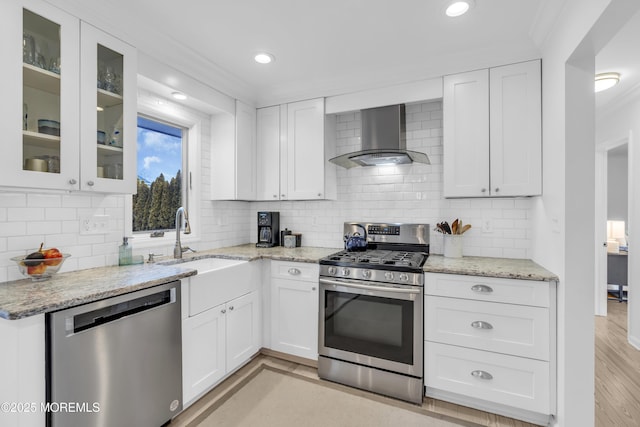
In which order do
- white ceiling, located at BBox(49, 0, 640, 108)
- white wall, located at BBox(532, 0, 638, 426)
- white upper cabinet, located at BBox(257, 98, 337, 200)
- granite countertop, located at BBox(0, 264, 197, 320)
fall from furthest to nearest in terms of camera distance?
white upper cabinet, located at BBox(257, 98, 337, 200) → white ceiling, located at BBox(49, 0, 640, 108) → white wall, located at BBox(532, 0, 638, 426) → granite countertop, located at BBox(0, 264, 197, 320)

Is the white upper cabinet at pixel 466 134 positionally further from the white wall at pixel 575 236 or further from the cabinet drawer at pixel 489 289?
the cabinet drawer at pixel 489 289

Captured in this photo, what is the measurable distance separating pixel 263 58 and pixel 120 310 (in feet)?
6.72

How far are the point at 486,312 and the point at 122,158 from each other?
254cm

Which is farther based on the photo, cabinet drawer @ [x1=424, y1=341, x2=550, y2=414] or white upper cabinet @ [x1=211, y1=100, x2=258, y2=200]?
white upper cabinet @ [x1=211, y1=100, x2=258, y2=200]

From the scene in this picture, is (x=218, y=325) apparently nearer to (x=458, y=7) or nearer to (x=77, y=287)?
(x=77, y=287)

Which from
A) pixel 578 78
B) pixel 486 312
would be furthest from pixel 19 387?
pixel 578 78

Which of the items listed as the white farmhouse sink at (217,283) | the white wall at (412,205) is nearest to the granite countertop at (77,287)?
the white farmhouse sink at (217,283)

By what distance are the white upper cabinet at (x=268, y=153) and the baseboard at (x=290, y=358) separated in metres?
1.45

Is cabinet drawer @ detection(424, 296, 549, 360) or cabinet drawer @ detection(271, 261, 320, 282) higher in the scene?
cabinet drawer @ detection(271, 261, 320, 282)

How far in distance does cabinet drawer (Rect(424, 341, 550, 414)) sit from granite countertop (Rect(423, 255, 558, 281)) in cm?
52

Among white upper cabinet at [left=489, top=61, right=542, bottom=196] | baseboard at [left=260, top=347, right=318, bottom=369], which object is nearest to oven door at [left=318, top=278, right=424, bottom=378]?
baseboard at [left=260, top=347, right=318, bottom=369]

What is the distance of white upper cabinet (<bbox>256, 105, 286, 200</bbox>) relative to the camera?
10.4ft

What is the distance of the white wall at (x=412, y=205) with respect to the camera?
258 cm

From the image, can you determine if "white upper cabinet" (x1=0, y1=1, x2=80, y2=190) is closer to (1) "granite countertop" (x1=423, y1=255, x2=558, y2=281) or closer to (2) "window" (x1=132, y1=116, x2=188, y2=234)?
(2) "window" (x1=132, y1=116, x2=188, y2=234)
